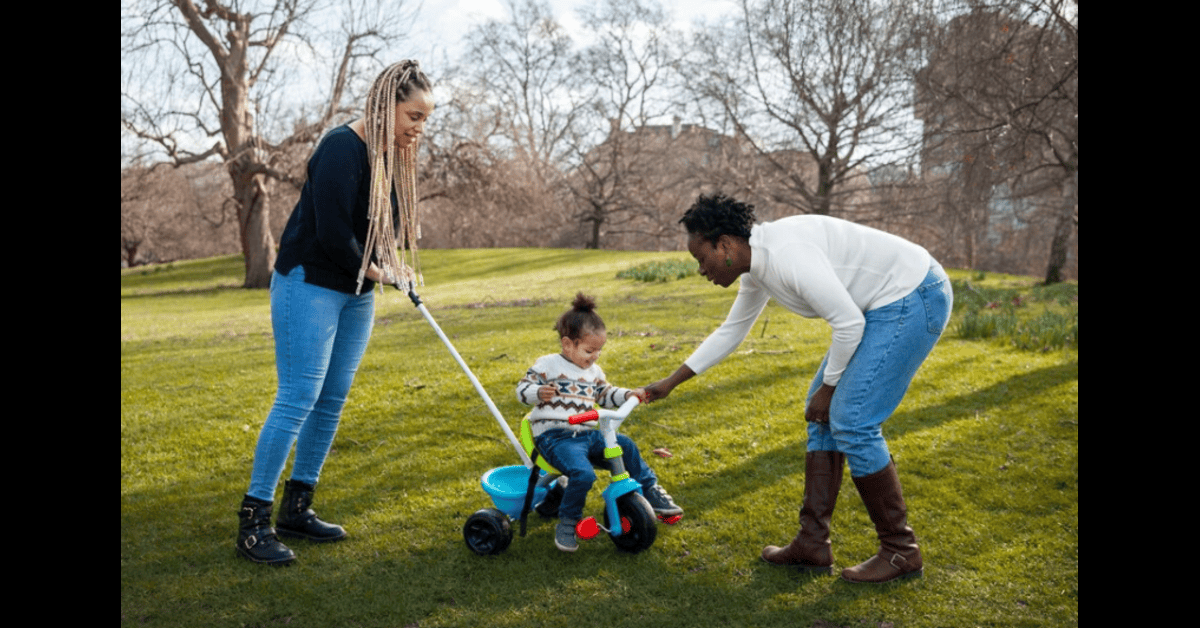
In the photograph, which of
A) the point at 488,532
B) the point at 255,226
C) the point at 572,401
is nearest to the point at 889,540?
the point at 572,401

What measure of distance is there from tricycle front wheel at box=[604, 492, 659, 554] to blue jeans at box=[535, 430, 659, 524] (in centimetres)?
17

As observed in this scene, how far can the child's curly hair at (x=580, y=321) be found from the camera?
12.5 ft

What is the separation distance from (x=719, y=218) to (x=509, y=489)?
5.40ft

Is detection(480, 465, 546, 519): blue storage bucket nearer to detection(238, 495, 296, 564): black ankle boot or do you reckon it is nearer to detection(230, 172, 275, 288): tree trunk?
detection(238, 495, 296, 564): black ankle boot

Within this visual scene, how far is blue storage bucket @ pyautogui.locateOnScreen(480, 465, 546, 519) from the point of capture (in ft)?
12.6

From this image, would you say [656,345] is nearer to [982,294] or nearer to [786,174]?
[982,294]

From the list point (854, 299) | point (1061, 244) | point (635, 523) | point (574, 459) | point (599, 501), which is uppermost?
point (1061, 244)

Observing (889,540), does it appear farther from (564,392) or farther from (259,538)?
(259,538)

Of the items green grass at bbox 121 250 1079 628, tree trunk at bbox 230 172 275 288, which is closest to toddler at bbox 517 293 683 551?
green grass at bbox 121 250 1079 628

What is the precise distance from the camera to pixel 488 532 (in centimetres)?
373

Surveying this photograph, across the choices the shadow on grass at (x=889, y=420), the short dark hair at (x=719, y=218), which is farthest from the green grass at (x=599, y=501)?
the short dark hair at (x=719, y=218)

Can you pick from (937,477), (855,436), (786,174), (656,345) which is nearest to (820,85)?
(786,174)

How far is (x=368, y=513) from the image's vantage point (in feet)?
14.2
